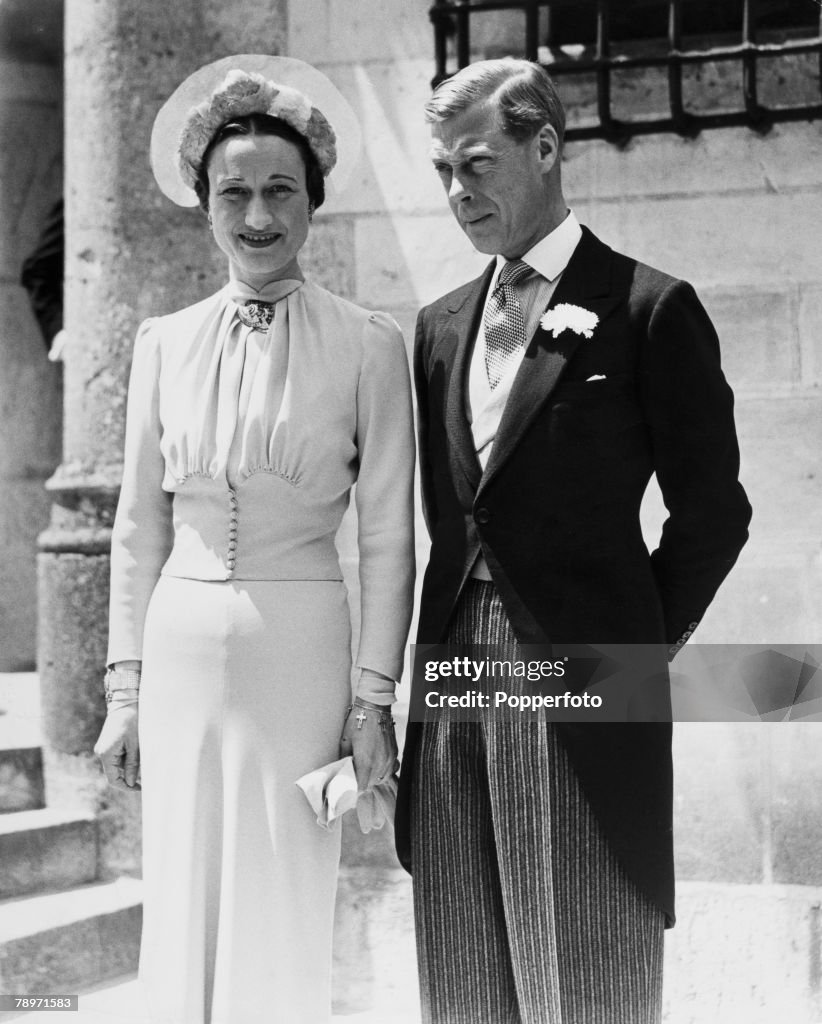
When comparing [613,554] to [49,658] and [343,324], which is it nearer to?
[343,324]

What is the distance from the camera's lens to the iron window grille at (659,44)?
318 centimetres

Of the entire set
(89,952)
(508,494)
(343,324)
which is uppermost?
(343,324)

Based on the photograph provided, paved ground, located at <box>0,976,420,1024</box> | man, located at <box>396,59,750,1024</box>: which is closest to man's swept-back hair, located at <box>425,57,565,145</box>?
man, located at <box>396,59,750,1024</box>

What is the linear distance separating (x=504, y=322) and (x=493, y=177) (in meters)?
0.25

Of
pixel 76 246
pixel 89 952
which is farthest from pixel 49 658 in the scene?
pixel 76 246

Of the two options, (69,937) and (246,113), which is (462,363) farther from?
(69,937)

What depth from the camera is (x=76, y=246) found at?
12.8ft

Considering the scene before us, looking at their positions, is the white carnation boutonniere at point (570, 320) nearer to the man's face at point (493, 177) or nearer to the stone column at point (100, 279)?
the man's face at point (493, 177)

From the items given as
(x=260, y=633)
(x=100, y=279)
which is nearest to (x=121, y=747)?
(x=260, y=633)

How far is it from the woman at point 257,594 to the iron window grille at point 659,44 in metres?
0.99

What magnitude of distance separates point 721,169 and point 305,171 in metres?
1.27

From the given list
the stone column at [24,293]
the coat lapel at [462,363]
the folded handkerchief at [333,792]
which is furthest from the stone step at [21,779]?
the coat lapel at [462,363]

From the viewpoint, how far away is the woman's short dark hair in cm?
245

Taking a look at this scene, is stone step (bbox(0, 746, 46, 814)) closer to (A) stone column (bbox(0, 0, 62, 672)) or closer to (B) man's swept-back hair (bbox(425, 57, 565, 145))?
(A) stone column (bbox(0, 0, 62, 672))
